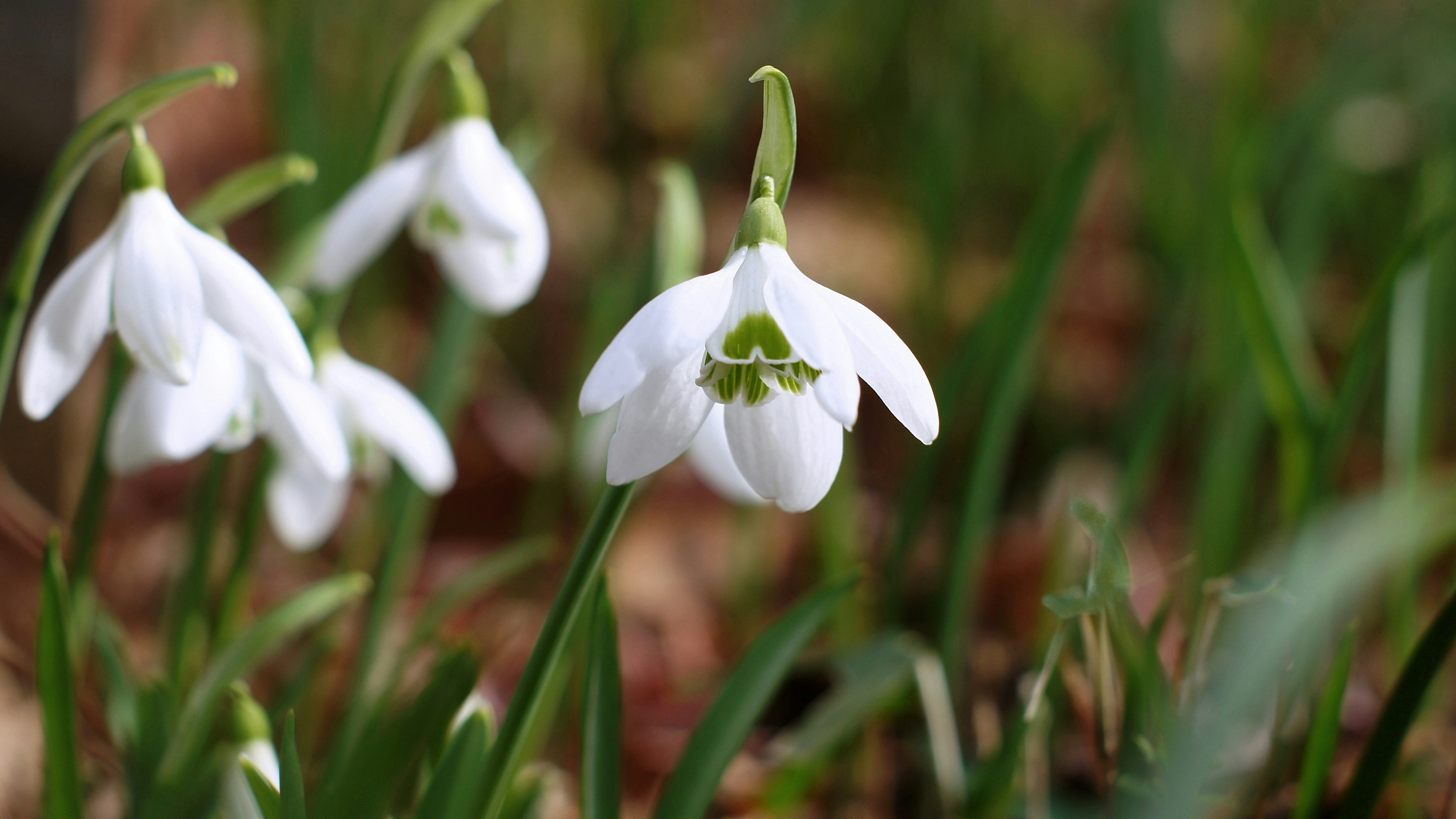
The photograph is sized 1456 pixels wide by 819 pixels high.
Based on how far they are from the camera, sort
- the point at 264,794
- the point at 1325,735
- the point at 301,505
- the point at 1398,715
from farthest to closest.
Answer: the point at 301,505
the point at 1325,735
the point at 1398,715
the point at 264,794

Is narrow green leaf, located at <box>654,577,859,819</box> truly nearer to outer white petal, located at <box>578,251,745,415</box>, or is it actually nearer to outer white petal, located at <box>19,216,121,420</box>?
outer white petal, located at <box>578,251,745,415</box>

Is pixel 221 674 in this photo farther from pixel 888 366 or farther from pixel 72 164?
pixel 888 366

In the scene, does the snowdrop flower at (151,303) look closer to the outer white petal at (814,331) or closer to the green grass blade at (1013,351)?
the outer white petal at (814,331)

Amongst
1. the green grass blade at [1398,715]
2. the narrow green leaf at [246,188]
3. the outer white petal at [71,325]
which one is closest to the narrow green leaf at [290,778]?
the outer white petal at [71,325]

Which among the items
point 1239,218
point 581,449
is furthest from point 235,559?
point 1239,218

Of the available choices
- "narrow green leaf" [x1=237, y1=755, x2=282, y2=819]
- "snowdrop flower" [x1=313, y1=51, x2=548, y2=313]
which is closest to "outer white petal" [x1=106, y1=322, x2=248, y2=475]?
"snowdrop flower" [x1=313, y1=51, x2=548, y2=313]

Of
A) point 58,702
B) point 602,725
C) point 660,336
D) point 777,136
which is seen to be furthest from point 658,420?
point 58,702
